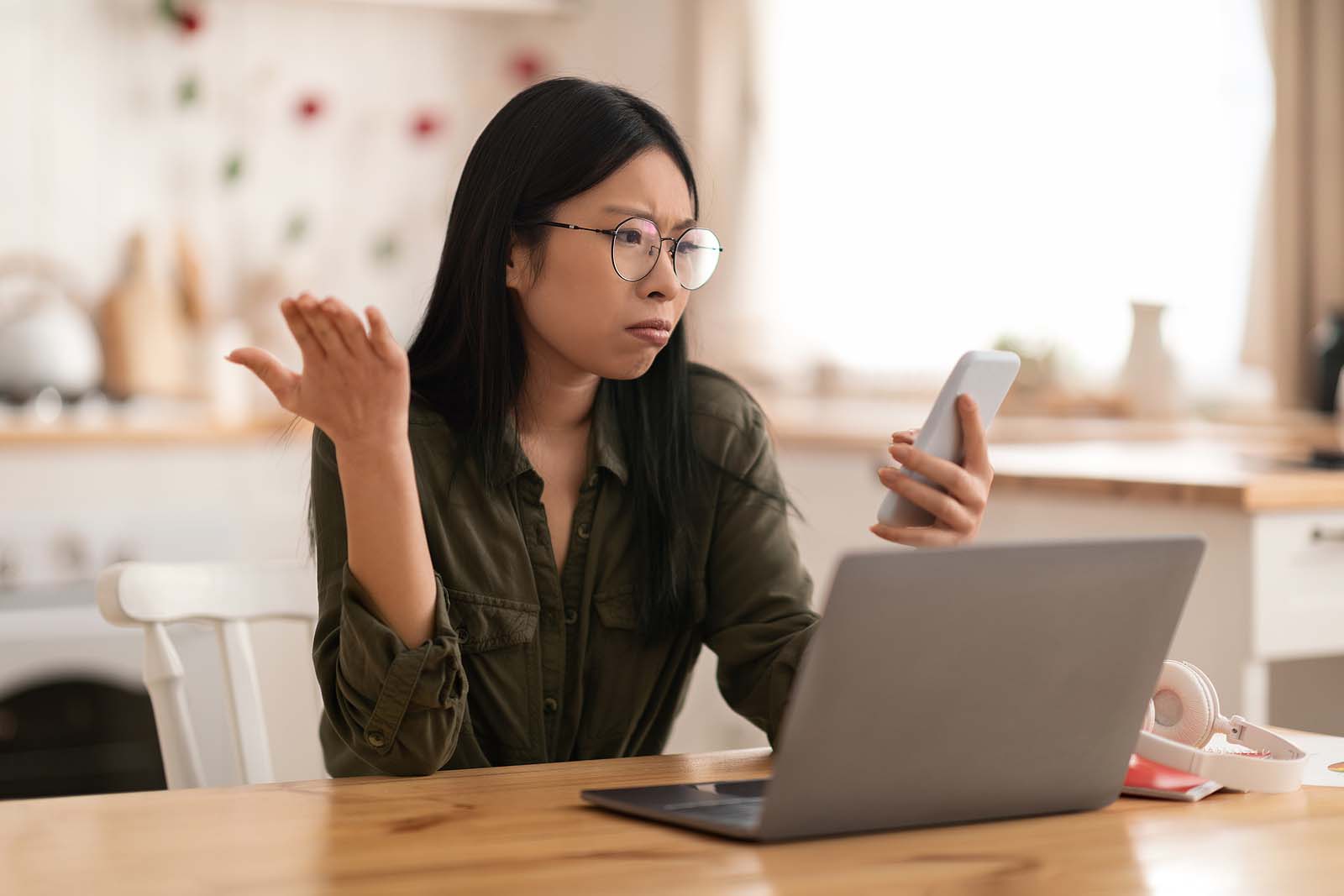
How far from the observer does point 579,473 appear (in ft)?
4.54

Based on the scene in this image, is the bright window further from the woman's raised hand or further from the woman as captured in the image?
the woman's raised hand

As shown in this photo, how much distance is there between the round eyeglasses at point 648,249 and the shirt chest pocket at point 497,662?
0.95 feet

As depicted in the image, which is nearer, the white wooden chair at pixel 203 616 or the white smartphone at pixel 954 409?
the white smartphone at pixel 954 409

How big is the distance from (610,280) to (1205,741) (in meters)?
0.56

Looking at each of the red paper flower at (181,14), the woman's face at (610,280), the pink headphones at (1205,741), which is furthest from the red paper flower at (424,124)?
the pink headphones at (1205,741)

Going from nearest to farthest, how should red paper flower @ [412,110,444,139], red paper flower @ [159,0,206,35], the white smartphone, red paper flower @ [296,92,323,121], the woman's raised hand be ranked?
1. the woman's raised hand
2. the white smartphone
3. red paper flower @ [159,0,206,35]
4. red paper flower @ [296,92,323,121]
5. red paper flower @ [412,110,444,139]

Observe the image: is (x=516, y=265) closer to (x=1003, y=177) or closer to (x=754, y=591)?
(x=754, y=591)

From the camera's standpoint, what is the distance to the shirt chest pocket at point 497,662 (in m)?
1.27

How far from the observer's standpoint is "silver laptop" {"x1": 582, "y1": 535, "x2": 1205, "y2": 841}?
768 mm

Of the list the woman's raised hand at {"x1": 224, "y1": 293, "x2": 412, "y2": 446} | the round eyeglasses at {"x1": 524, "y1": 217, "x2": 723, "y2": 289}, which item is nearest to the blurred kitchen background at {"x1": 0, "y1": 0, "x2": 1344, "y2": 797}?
the round eyeglasses at {"x1": 524, "y1": 217, "x2": 723, "y2": 289}

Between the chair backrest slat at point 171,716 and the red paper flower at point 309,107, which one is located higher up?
the red paper flower at point 309,107

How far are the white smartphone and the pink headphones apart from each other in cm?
20

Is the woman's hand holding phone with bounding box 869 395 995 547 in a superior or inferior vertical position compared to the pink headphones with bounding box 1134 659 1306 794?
superior

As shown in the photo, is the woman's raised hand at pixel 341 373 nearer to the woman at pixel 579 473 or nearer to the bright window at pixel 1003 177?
the woman at pixel 579 473
